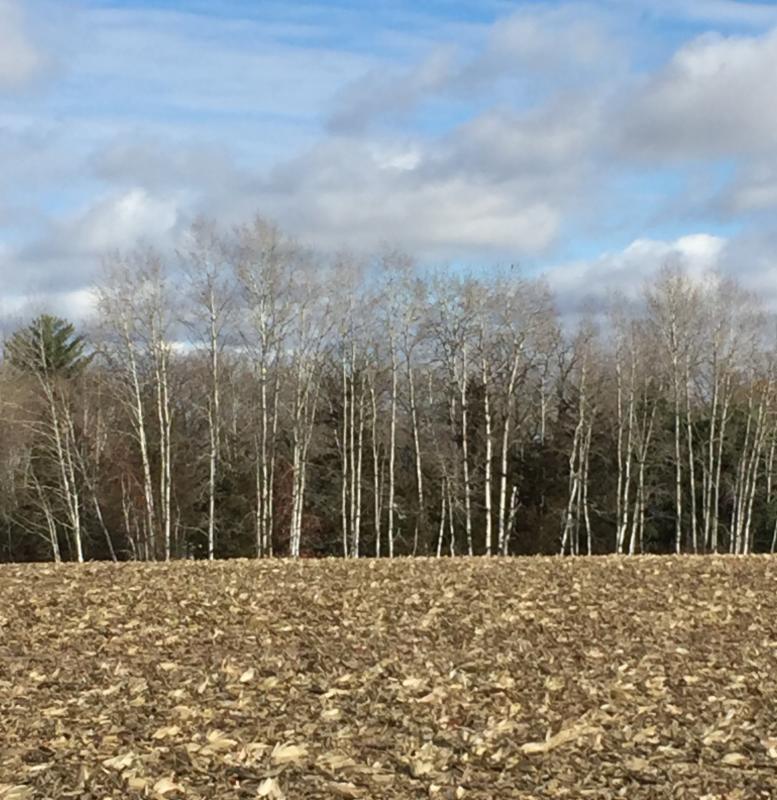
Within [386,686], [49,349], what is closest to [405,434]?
[49,349]

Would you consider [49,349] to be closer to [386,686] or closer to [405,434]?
[405,434]

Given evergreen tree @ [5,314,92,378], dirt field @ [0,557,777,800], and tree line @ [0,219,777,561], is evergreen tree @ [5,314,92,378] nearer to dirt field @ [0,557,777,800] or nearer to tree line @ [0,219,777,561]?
tree line @ [0,219,777,561]

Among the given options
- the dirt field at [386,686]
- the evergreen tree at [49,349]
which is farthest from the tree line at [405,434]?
the dirt field at [386,686]

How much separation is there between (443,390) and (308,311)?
7.45 m

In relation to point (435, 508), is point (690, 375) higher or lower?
higher

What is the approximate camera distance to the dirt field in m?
5.16

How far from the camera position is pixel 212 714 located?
6062mm

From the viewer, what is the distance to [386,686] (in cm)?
680

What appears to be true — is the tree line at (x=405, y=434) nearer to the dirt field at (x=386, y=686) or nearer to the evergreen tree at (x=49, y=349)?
the evergreen tree at (x=49, y=349)

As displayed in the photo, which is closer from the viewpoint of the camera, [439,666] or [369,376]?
[439,666]

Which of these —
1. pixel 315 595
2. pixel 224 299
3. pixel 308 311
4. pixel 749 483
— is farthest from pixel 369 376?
pixel 315 595

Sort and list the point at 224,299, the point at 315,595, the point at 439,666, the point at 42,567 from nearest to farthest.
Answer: the point at 439,666, the point at 315,595, the point at 42,567, the point at 224,299

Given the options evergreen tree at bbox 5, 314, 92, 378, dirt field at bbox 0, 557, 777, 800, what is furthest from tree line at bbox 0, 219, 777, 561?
dirt field at bbox 0, 557, 777, 800

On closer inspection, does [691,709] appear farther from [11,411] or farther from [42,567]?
[11,411]
